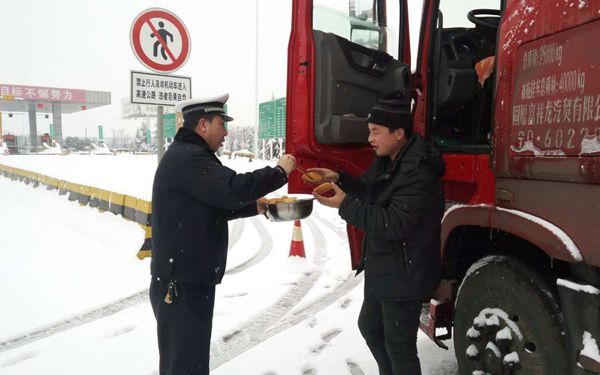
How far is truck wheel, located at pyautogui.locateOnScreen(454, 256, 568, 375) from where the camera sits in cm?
179

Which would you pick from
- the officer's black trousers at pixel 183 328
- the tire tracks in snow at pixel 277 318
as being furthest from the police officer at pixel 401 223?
the tire tracks in snow at pixel 277 318

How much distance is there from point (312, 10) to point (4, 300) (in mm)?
4155

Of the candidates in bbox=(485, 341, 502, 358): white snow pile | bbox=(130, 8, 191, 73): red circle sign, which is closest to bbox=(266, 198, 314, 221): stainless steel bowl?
bbox=(485, 341, 502, 358): white snow pile

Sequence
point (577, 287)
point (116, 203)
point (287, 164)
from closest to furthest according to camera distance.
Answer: point (577, 287), point (287, 164), point (116, 203)

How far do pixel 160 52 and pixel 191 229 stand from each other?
344 centimetres

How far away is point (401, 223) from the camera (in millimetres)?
1917

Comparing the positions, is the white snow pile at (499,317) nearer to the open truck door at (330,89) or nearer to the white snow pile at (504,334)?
the white snow pile at (504,334)

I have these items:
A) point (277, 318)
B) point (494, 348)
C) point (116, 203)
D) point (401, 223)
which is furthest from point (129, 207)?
point (494, 348)

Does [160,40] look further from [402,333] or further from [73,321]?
[402,333]

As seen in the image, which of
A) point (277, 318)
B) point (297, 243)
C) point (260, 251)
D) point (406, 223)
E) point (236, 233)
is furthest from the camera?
point (236, 233)

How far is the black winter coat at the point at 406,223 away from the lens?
6.35 ft

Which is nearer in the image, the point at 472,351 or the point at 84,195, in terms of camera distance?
the point at 472,351

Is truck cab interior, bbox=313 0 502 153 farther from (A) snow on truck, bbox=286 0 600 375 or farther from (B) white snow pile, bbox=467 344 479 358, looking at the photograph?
(B) white snow pile, bbox=467 344 479 358

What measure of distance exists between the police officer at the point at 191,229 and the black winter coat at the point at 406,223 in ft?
1.92
